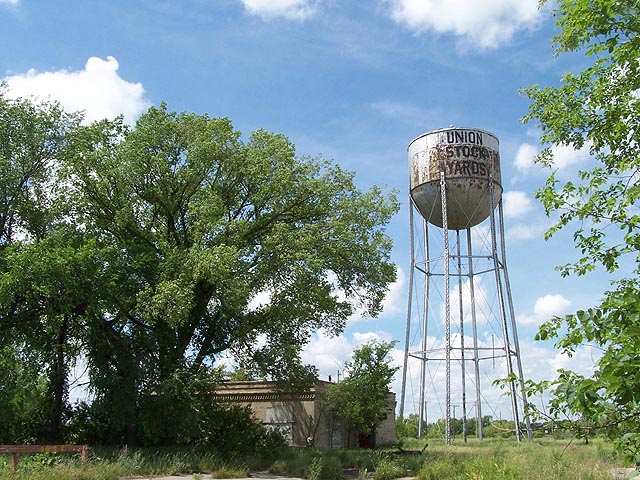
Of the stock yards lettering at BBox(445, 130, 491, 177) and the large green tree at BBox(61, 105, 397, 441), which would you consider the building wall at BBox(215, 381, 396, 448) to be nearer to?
the large green tree at BBox(61, 105, 397, 441)

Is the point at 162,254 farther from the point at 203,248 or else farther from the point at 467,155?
the point at 467,155

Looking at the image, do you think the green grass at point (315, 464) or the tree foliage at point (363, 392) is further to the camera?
the tree foliage at point (363, 392)

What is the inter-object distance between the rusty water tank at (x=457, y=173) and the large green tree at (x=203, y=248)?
4.45 metres

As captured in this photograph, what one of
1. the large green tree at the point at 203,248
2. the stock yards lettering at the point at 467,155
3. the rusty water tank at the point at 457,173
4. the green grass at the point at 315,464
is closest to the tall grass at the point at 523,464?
Result: the green grass at the point at 315,464

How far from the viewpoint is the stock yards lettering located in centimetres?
2993

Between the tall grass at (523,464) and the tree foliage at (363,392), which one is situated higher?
the tree foliage at (363,392)

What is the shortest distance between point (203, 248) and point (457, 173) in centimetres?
1344

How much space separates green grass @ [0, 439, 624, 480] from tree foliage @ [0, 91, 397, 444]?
8.07 ft

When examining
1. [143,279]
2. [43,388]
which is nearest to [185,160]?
[143,279]

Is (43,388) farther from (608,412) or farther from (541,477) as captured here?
(608,412)

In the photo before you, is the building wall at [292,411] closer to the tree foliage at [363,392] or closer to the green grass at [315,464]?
the tree foliage at [363,392]

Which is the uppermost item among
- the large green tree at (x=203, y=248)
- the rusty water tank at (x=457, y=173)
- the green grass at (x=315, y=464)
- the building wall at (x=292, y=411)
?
the rusty water tank at (x=457, y=173)

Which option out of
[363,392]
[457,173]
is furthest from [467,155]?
[363,392]

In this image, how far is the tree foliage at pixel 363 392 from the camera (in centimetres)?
3344
